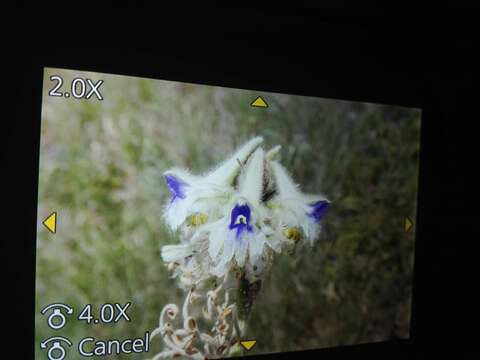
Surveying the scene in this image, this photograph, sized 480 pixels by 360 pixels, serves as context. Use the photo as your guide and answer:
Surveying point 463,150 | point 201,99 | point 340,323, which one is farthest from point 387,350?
point 201,99

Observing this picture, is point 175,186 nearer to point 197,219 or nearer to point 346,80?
point 197,219

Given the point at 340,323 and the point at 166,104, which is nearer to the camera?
the point at 166,104

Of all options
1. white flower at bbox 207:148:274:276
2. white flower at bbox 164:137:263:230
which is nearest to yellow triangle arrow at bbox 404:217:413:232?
white flower at bbox 207:148:274:276

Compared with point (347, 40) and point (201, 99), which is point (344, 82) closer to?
point (347, 40)

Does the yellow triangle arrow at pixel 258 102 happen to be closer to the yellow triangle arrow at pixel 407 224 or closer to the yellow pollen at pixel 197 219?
the yellow pollen at pixel 197 219

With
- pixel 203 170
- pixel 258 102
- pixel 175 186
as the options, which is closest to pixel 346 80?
pixel 258 102
